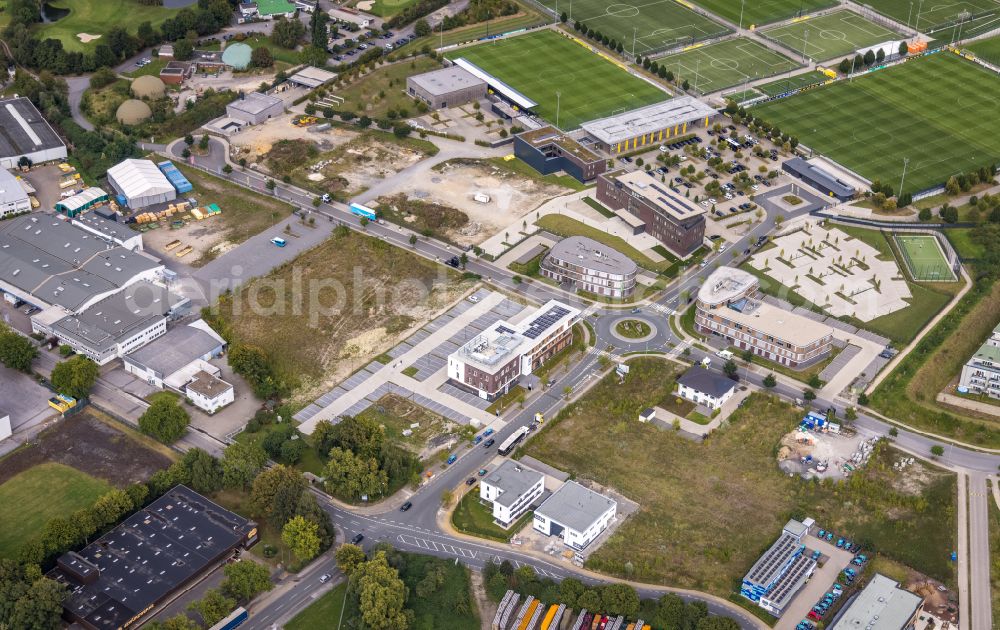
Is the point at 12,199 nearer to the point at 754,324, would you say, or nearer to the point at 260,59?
the point at 260,59

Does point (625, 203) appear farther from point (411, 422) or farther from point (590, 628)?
point (590, 628)

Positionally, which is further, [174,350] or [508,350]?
[174,350]

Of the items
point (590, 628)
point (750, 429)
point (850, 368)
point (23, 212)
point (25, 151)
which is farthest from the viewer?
point (25, 151)

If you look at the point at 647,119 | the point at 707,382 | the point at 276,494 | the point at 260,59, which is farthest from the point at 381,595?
the point at 260,59

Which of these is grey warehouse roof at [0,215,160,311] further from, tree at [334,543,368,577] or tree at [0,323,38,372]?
tree at [334,543,368,577]

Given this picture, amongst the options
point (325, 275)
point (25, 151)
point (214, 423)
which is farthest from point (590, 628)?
point (25, 151)

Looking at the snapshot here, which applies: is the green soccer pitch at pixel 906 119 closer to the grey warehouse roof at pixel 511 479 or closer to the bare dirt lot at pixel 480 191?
the bare dirt lot at pixel 480 191

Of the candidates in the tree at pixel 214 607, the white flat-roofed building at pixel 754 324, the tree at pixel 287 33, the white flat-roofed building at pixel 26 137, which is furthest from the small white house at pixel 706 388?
the tree at pixel 287 33
